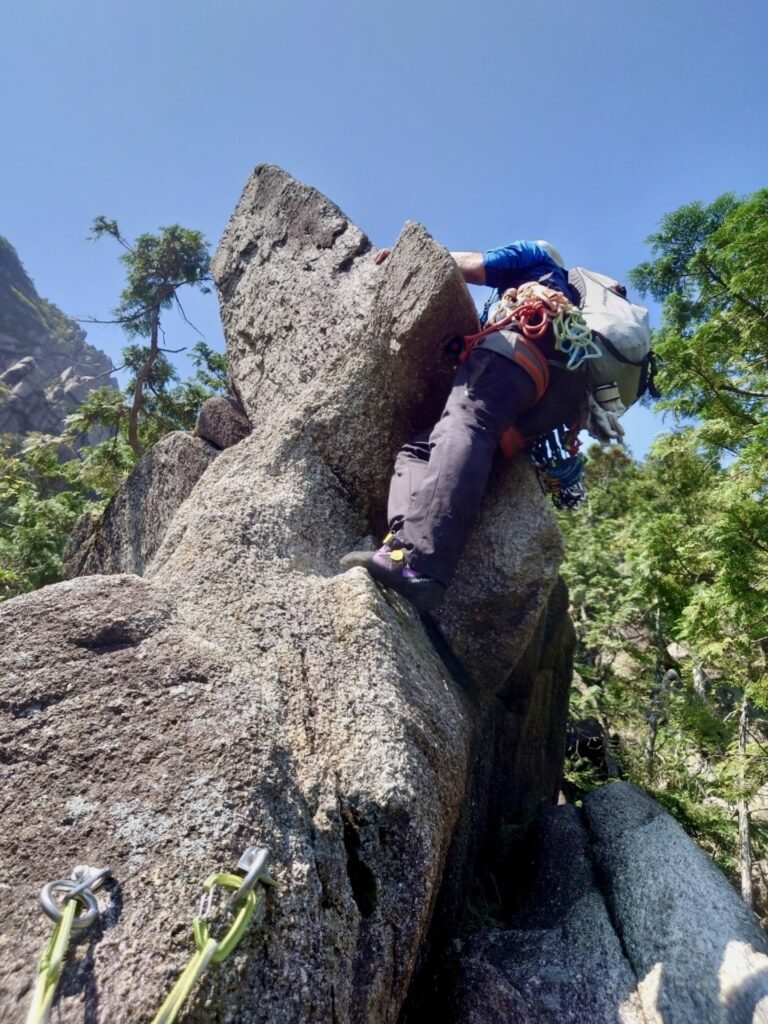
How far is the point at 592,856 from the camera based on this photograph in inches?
149

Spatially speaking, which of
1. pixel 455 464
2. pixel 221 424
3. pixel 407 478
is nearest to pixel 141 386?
pixel 221 424

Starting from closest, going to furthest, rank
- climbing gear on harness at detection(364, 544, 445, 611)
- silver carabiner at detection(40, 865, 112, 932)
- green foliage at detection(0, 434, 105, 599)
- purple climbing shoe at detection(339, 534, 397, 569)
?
silver carabiner at detection(40, 865, 112, 932)
climbing gear on harness at detection(364, 544, 445, 611)
purple climbing shoe at detection(339, 534, 397, 569)
green foliage at detection(0, 434, 105, 599)

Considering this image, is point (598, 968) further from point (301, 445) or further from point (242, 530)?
point (301, 445)

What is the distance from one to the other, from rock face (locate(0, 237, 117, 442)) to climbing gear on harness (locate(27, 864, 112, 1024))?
64.1 metres

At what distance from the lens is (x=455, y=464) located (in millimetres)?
3807

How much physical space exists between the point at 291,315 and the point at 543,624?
3.72 meters

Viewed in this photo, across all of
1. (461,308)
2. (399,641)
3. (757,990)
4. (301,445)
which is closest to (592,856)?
(757,990)

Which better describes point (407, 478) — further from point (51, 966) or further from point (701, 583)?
point (701, 583)

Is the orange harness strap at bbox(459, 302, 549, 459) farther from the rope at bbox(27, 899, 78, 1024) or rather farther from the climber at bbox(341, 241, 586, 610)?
the rope at bbox(27, 899, 78, 1024)

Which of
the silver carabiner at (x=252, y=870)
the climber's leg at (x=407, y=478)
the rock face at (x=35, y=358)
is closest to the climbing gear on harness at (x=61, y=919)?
the silver carabiner at (x=252, y=870)

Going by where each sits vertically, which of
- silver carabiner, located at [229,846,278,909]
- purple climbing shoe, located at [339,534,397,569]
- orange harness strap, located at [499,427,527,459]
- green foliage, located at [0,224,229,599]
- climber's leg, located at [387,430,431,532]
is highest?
green foliage, located at [0,224,229,599]

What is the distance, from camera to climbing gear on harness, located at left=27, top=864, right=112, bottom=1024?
1524 mm

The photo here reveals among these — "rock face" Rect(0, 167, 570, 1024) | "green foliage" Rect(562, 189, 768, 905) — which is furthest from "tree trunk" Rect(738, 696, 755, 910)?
"rock face" Rect(0, 167, 570, 1024)

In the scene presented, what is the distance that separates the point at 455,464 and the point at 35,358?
92.4 metres
